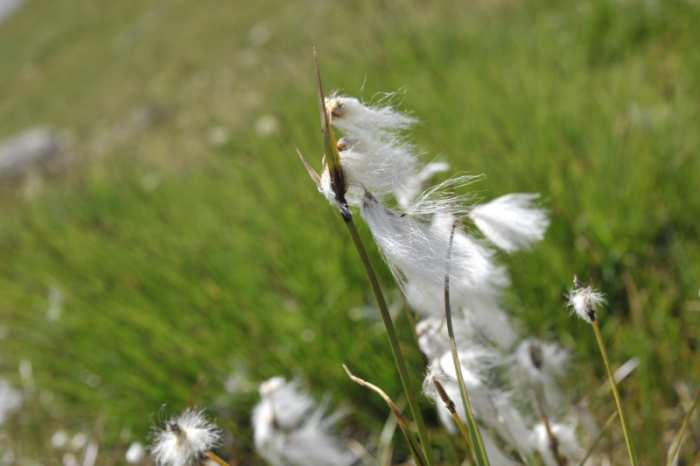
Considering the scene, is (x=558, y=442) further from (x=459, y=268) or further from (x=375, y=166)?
(x=375, y=166)

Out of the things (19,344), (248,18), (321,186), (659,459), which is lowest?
(248,18)

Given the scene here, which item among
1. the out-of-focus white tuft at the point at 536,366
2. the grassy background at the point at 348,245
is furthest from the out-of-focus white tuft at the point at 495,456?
the grassy background at the point at 348,245

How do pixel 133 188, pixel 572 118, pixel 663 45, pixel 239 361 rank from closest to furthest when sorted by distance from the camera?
pixel 239 361 → pixel 572 118 → pixel 663 45 → pixel 133 188

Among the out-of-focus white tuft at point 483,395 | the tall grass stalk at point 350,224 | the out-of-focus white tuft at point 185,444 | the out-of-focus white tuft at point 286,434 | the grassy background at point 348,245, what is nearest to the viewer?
the tall grass stalk at point 350,224

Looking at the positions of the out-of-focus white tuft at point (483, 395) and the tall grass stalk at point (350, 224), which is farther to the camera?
the out-of-focus white tuft at point (483, 395)

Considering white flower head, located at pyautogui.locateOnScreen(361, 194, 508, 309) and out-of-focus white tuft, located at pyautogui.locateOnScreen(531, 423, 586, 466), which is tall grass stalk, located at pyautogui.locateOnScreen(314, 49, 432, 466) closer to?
white flower head, located at pyautogui.locateOnScreen(361, 194, 508, 309)

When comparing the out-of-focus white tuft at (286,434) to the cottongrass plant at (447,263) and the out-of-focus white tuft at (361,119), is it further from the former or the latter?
the out-of-focus white tuft at (361,119)

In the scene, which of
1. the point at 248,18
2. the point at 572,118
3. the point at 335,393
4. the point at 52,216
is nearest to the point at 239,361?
the point at 335,393

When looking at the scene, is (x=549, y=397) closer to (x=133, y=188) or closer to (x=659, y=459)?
(x=659, y=459)
